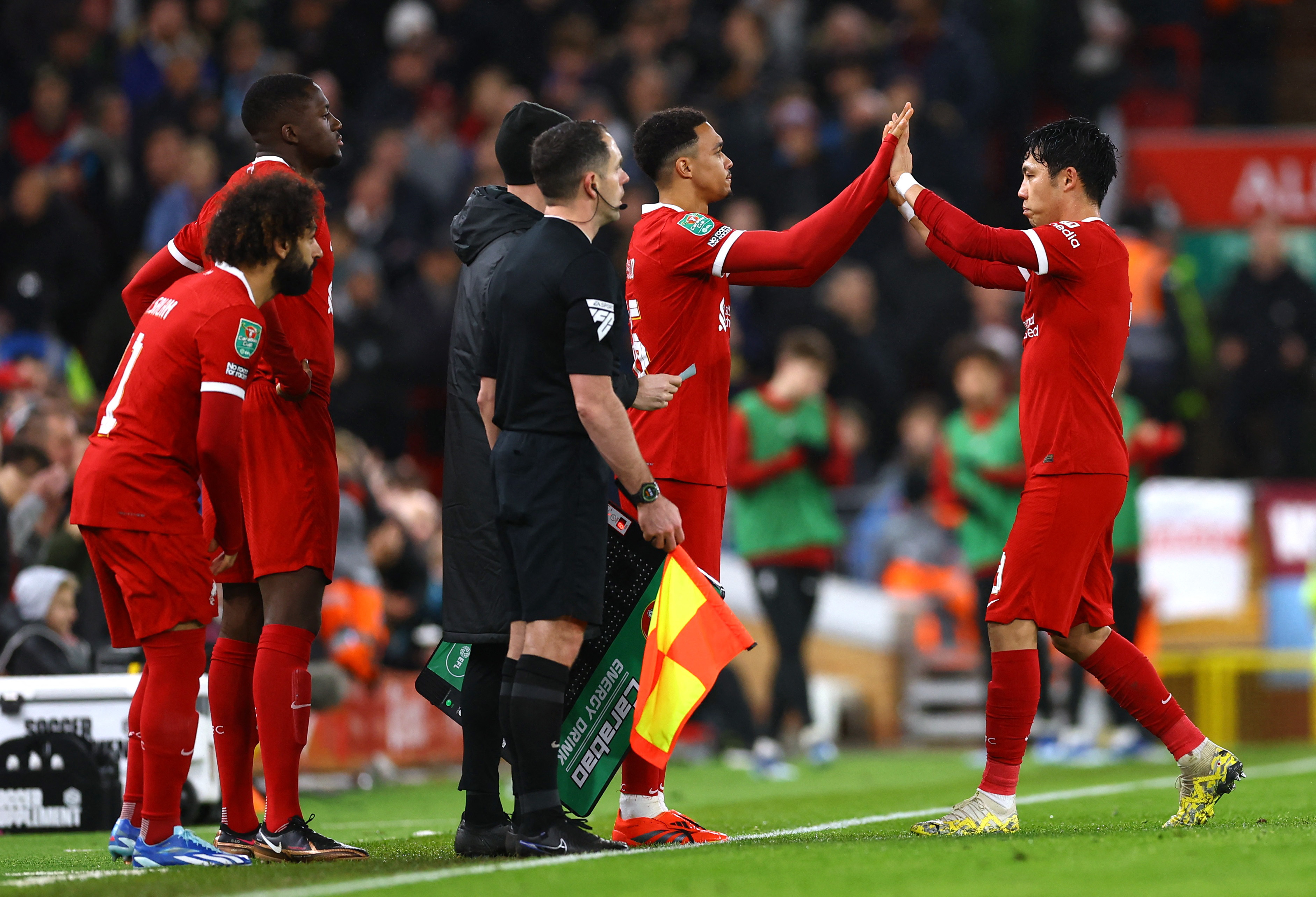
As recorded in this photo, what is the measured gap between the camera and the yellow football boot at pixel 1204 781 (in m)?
6.59

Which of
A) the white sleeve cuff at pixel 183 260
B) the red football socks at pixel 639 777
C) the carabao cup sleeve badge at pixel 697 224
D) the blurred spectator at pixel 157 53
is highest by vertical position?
the blurred spectator at pixel 157 53

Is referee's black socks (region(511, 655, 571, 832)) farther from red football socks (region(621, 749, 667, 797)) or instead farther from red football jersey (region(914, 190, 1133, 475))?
red football jersey (region(914, 190, 1133, 475))

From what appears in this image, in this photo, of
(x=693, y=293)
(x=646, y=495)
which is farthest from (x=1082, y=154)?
(x=646, y=495)

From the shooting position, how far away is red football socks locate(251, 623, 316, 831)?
616 centimetres

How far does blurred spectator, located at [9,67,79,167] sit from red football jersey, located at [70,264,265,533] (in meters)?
10.9

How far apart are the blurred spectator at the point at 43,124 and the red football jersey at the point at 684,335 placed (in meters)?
10.9

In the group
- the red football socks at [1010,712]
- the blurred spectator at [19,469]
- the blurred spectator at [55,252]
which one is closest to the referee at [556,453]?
the red football socks at [1010,712]

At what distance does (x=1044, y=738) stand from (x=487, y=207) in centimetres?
732

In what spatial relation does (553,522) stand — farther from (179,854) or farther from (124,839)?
(124,839)

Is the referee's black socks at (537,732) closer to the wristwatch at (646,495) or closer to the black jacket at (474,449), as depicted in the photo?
the black jacket at (474,449)

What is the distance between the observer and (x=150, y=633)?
5949 mm

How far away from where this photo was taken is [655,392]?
6.16 metres

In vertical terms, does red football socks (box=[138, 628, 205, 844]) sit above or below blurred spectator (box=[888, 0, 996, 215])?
below

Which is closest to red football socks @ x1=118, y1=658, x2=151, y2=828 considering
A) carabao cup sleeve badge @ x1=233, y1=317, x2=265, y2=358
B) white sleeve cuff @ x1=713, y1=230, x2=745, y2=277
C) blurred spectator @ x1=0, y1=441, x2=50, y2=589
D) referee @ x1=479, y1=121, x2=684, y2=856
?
carabao cup sleeve badge @ x1=233, y1=317, x2=265, y2=358
